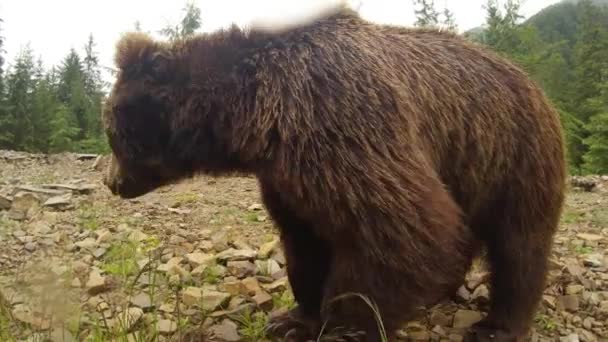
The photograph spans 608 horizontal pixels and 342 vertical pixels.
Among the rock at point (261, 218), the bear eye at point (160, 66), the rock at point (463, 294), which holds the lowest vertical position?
the rock at point (463, 294)

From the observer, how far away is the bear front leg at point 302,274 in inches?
118

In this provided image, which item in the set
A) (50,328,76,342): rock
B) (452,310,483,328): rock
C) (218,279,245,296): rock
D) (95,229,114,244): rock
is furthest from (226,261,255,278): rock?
(50,328,76,342): rock

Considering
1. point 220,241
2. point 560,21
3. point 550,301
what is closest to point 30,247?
point 220,241

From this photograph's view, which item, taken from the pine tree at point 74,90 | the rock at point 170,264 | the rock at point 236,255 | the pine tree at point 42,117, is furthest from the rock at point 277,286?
the pine tree at point 74,90

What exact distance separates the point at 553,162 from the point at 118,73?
2.28 meters

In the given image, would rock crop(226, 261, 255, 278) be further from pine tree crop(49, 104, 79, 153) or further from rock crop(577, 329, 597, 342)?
pine tree crop(49, 104, 79, 153)

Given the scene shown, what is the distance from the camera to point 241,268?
3.82m

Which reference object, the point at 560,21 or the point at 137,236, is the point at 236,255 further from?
the point at 560,21

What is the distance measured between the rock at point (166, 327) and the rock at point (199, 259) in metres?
0.92

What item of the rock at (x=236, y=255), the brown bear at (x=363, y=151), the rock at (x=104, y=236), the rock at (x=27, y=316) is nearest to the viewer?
the brown bear at (x=363, y=151)

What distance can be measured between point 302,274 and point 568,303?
1.61 metres

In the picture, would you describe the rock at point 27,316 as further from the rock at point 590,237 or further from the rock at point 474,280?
the rock at point 590,237

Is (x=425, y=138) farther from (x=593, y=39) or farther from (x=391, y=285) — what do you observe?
(x=593, y=39)

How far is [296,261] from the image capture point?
10.4 ft
